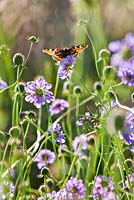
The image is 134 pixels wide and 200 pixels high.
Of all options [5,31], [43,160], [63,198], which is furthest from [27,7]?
[63,198]

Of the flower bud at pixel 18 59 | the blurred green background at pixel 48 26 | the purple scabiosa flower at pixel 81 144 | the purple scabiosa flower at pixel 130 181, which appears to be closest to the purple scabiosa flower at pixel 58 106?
the purple scabiosa flower at pixel 81 144

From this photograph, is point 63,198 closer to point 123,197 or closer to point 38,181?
point 123,197

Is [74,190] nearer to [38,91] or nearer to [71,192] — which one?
[71,192]

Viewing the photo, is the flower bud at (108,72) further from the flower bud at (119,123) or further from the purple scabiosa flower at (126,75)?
the flower bud at (119,123)

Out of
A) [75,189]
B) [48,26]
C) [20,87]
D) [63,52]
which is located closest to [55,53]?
[63,52]

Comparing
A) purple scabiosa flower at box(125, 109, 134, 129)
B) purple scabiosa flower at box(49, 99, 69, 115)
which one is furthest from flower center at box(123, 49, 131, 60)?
purple scabiosa flower at box(49, 99, 69, 115)

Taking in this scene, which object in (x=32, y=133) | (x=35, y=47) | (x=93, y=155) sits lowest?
(x=93, y=155)
